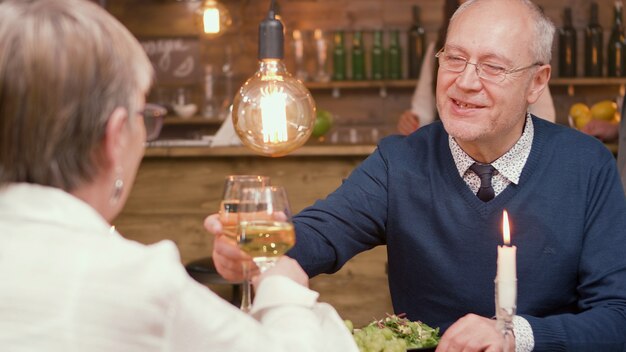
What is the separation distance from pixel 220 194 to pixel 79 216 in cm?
335

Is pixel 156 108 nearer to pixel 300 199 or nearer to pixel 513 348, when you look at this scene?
pixel 513 348

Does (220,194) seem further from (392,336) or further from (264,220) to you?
(264,220)

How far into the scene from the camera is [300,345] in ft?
4.10

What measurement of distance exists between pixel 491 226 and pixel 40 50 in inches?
50.2

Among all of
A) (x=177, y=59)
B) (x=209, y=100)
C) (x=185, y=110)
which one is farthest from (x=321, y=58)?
(x=177, y=59)

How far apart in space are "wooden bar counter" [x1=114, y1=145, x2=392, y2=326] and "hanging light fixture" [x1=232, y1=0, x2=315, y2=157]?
2513 mm

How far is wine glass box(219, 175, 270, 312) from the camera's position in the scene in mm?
1654

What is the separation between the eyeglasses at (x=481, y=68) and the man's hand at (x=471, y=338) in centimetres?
67

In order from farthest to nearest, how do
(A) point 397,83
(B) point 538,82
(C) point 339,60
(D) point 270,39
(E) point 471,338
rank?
(C) point 339,60
(A) point 397,83
(B) point 538,82
(D) point 270,39
(E) point 471,338

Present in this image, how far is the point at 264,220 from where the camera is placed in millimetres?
1558

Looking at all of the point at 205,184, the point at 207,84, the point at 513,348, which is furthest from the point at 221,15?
the point at 513,348

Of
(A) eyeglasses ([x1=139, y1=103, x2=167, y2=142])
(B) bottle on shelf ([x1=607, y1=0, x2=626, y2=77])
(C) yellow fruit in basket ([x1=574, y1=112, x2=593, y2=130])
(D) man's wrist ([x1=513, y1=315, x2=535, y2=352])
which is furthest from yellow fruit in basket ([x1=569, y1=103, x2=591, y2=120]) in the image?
(A) eyeglasses ([x1=139, y1=103, x2=167, y2=142])

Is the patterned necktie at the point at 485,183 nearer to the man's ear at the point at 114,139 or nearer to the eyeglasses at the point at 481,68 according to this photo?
the eyeglasses at the point at 481,68

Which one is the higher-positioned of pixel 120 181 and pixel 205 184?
pixel 120 181
